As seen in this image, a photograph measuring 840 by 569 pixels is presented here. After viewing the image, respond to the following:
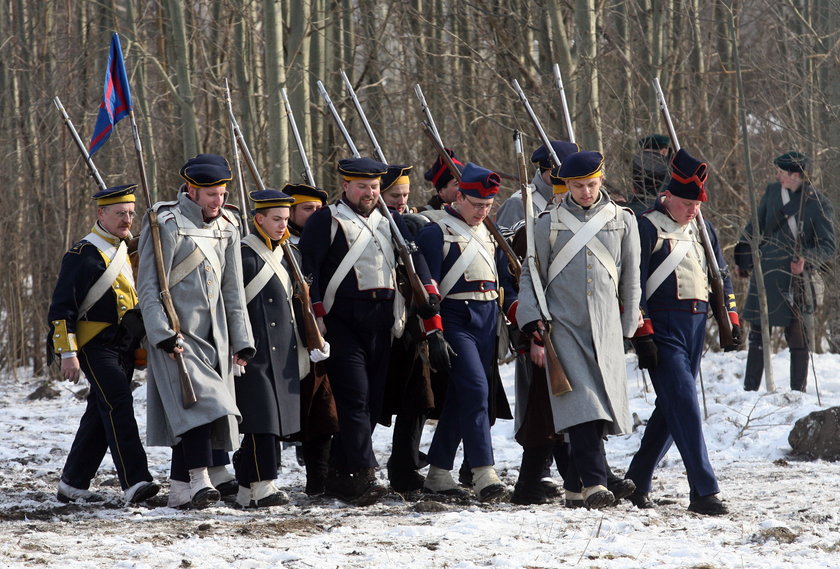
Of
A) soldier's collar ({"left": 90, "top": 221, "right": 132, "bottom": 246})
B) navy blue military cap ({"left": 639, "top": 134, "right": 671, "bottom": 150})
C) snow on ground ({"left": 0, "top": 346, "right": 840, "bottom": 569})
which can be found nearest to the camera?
snow on ground ({"left": 0, "top": 346, "right": 840, "bottom": 569})

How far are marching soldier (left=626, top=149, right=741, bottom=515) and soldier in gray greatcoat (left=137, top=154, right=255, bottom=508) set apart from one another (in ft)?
7.31

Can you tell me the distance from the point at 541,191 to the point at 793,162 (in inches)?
124

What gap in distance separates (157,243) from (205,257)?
0.29 meters

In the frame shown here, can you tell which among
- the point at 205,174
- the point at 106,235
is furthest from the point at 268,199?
the point at 106,235

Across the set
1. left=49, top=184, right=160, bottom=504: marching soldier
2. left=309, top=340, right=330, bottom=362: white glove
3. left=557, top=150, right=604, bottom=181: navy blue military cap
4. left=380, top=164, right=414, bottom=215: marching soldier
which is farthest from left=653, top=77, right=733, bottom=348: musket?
left=49, top=184, right=160, bottom=504: marching soldier

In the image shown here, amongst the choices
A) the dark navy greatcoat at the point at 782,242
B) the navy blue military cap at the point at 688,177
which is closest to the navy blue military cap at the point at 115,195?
the navy blue military cap at the point at 688,177

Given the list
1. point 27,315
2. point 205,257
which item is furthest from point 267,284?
point 27,315

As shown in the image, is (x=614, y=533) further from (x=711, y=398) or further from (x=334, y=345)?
(x=711, y=398)

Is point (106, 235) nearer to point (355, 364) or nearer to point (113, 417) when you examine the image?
point (113, 417)

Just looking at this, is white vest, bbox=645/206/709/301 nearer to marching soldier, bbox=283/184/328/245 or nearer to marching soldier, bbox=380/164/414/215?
marching soldier, bbox=380/164/414/215

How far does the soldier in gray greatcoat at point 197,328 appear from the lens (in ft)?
23.8

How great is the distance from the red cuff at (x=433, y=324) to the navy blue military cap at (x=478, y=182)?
0.76 meters

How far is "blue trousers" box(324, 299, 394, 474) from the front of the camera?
25.1ft

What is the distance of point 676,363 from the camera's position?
725 centimetres
